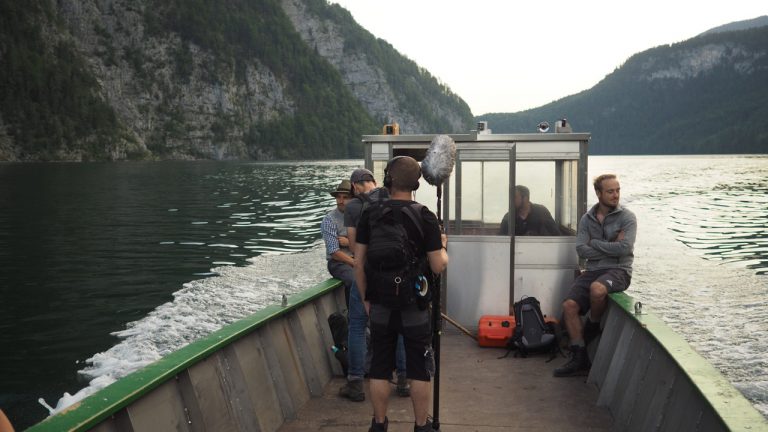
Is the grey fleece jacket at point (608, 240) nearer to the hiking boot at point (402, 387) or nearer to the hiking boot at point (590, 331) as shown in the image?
the hiking boot at point (590, 331)

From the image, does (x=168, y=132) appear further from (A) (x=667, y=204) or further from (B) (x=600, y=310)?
(B) (x=600, y=310)

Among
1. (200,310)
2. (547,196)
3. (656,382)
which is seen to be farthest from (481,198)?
(200,310)

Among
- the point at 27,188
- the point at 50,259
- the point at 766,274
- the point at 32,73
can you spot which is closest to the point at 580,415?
the point at 766,274

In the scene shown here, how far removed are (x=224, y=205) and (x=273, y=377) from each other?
155 feet

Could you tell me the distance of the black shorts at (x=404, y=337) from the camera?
201 inches

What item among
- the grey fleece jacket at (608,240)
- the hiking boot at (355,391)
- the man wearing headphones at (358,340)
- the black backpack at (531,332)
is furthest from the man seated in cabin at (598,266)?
the hiking boot at (355,391)

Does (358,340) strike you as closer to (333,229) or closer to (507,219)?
(333,229)

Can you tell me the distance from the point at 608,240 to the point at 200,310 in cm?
1200

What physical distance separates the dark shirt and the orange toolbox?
125 cm

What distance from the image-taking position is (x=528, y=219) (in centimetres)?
927

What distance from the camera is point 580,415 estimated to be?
→ 6453 mm

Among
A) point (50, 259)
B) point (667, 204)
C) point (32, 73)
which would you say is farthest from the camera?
point (32, 73)

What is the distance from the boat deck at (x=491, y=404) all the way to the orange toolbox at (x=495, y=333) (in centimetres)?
36

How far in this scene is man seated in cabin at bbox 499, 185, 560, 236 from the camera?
9.23 meters
